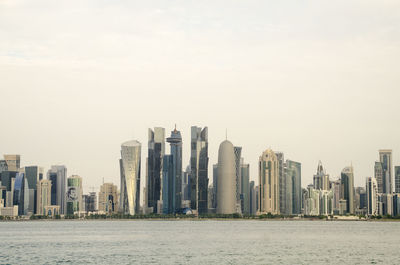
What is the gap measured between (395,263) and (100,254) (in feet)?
180

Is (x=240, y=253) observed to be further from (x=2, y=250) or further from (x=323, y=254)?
(x=2, y=250)

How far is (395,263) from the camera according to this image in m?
111

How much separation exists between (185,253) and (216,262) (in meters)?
21.0

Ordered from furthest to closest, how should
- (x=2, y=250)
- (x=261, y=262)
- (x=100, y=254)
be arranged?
(x=2, y=250) → (x=100, y=254) → (x=261, y=262)

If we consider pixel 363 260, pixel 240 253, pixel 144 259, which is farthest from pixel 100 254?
pixel 363 260

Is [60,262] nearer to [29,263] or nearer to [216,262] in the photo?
[29,263]

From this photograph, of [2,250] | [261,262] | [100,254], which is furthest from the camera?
[2,250]

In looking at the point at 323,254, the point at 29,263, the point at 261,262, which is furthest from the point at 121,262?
→ the point at 323,254

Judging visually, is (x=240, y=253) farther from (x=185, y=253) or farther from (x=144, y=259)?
(x=144, y=259)

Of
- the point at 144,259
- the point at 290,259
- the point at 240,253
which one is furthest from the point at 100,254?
the point at 290,259

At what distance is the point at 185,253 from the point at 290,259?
2406 cm

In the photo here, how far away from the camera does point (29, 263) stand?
113 m

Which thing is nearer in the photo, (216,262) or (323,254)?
(216,262)

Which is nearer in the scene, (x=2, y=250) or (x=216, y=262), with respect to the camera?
(x=216, y=262)
